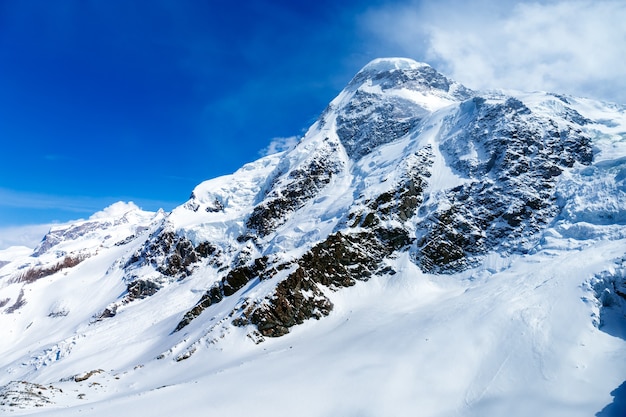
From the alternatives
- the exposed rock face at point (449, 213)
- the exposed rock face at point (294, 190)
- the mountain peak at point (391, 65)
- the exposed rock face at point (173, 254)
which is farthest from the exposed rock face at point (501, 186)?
the exposed rock face at point (173, 254)

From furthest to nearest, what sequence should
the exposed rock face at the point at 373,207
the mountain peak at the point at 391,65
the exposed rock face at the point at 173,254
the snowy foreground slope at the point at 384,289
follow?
the mountain peak at the point at 391,65
the exposed rock face at the point at 173,254
the exposed rock face at the point at 373,207
the snowy foreground slope at the point at 384,289

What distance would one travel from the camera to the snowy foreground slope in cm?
3231

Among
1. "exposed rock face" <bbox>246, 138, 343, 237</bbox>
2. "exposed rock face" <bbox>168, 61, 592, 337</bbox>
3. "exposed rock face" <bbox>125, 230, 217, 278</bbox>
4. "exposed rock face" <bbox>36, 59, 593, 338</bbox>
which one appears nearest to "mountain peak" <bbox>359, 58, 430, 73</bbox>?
"exposed rock face" <bbox>36, 59, 593, 338</bbox>

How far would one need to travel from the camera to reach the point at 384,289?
2351 inches


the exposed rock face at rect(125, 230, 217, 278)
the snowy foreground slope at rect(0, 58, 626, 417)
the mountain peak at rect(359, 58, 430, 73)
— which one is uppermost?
the mountain peak at rect(359, 58, 430, 73)

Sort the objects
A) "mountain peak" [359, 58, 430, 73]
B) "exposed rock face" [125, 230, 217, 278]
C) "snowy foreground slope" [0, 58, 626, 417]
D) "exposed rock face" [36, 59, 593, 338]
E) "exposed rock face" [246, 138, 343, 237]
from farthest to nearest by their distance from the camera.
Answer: "mountain peak" [359, 58, 430, 73]
"exposed rock face" [125, 230, 217, 278]
"exposed rock face" [246, 138, 343, 237]
"exposed rock face" [36, 59, 593, 338]
"snowy foreground slope" [0, 58, 626, 417]

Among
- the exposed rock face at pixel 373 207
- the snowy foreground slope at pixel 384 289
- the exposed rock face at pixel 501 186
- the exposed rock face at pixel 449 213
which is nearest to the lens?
the snowy foreground slope at pixel 384 289

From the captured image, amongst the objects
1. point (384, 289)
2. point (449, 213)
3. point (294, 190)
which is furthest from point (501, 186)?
point (294, 190)

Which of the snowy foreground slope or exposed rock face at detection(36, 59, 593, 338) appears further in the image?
exposed rock face at detection(36, 59, 593, 338)

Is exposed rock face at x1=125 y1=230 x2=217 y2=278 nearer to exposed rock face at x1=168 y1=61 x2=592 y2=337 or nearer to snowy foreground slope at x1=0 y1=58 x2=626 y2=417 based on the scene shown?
snowy foreground slope at x1=0 y1=58 x2=626 y2=417

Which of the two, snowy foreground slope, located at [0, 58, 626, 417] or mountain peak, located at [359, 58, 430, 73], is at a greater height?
mountain peak, located at [359, 58, 430, 73]

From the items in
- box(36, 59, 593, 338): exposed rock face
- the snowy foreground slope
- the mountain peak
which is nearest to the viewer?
the snowy foreground slope

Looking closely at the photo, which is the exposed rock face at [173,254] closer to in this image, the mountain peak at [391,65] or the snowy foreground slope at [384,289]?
the snowy foreground slope at [384,289]

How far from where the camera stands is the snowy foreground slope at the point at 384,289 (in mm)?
32312
